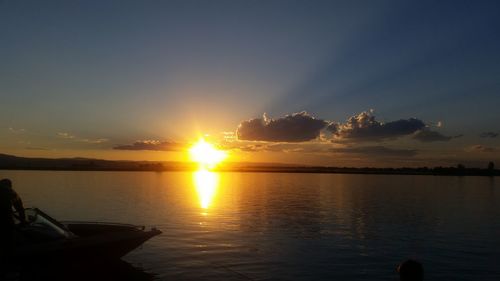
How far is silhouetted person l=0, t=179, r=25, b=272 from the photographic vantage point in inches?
530

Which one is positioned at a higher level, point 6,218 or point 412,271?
point 412,271

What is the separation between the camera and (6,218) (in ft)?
44.6

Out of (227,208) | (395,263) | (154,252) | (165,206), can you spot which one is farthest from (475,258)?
(165,206)

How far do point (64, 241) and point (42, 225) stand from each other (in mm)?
925

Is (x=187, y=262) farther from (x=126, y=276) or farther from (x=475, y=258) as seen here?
(x=475, y=258)

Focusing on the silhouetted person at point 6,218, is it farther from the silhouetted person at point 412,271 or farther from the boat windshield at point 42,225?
the silhouetted person at point 412,271

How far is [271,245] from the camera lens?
23.1m

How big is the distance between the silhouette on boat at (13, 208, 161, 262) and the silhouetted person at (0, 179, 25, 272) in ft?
0.88

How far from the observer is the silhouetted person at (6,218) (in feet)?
44.1

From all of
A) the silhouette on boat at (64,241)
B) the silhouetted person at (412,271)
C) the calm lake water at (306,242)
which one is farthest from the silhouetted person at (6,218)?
the silhouetted person at (412,271)

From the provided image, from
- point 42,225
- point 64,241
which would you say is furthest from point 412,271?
point 42,225

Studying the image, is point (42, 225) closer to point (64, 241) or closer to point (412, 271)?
point (64, 241)

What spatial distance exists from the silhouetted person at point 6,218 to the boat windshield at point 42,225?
0.99m

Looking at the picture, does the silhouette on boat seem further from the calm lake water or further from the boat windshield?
the calm lake water
